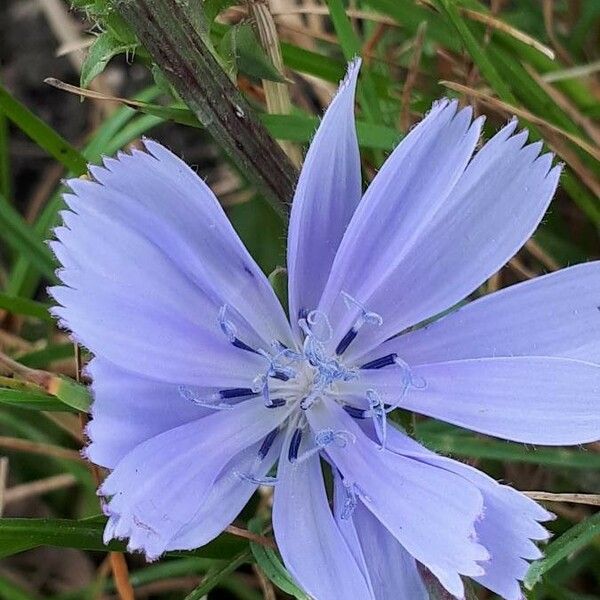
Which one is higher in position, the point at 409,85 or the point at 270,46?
the point at 409,85

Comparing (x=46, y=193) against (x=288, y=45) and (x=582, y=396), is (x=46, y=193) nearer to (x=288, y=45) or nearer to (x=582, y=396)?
(x=288, y=45)

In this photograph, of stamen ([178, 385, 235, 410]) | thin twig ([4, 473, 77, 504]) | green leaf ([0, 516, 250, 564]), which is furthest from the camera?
thin twig ([4, 473, 77, 504])

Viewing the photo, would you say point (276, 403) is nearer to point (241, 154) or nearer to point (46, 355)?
point (241, 154)

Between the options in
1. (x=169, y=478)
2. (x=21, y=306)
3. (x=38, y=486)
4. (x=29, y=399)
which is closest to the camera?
(x=169, y=478)

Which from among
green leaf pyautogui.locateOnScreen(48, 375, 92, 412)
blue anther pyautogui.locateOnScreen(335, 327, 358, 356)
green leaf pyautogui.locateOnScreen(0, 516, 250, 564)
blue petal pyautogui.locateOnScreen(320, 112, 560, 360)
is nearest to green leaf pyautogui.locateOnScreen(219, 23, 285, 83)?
blue petal pyautogui.locateOnScreen(320, 112, 560, 360)

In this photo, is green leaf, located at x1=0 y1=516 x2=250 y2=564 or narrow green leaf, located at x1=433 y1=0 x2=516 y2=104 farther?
narrow green leaf, located at x1=433 y1=0 x2=516 y2=104

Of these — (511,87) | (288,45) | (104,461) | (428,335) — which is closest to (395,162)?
(428,335)

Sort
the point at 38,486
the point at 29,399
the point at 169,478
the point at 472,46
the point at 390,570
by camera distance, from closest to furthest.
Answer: the point at 169,478 < the point at 390,570 < the point at 29,399 < the point at 472,46 < the point at 38,486

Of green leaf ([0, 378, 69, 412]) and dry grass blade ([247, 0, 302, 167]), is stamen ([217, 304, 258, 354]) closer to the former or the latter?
green leaf ([0, 378, 69, 412])

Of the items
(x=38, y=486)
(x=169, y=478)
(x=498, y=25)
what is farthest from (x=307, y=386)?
(x=38, y=486)
